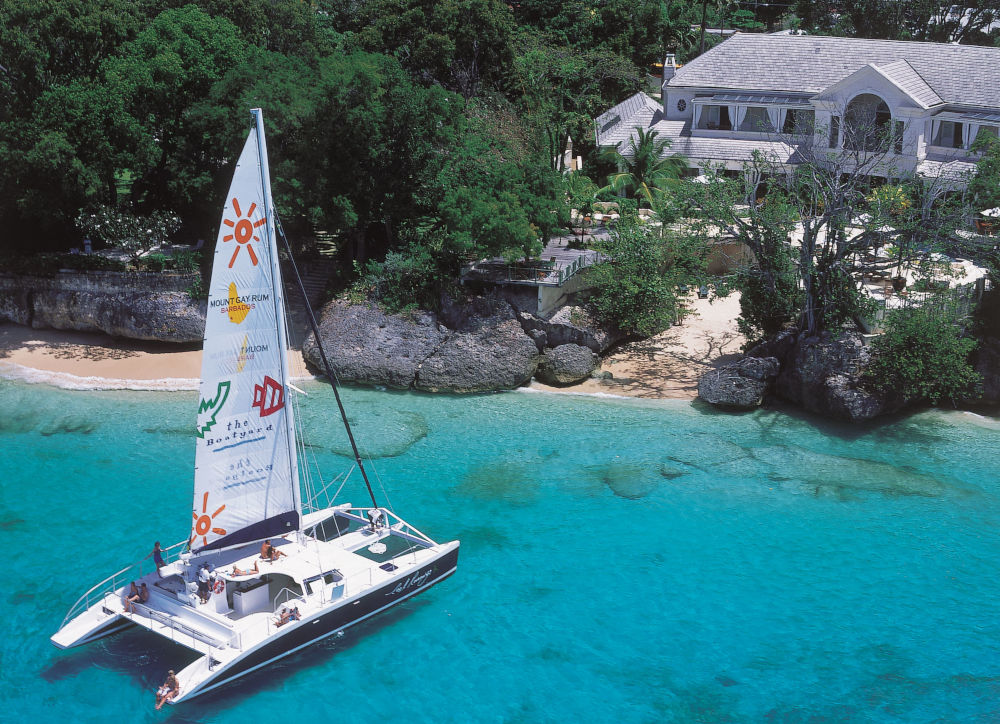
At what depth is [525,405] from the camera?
37.6m

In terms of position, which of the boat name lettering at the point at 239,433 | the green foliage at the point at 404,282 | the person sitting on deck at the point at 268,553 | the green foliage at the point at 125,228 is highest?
the green foliage at the point at 125,228

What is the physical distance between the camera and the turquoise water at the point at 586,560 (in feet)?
73.9

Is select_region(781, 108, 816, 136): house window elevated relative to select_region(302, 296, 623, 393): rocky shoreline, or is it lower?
elevated

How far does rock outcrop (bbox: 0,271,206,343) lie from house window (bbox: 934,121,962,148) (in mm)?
38038

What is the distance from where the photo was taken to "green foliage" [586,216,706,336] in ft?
131

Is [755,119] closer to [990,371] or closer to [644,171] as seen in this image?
[644,171]

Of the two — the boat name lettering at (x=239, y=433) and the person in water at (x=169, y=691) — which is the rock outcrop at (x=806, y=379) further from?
the person in water at (x=169, y=691)

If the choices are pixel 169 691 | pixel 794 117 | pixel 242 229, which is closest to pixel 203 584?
pixel 169 691

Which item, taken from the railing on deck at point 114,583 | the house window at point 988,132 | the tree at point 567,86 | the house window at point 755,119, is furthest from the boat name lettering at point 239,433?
the house window at point 755,119

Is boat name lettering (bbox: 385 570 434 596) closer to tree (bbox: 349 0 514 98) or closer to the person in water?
the person in water

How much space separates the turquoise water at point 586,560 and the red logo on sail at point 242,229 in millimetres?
9996

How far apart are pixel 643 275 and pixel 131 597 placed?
79.9ft

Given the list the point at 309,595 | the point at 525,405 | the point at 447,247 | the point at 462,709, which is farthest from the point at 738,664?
the point at 447,247

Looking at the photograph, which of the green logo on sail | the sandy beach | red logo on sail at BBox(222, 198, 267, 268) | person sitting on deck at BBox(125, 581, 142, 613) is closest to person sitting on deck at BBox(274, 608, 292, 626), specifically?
person sitting on deck at BBox(125, 581, 142, 613)
